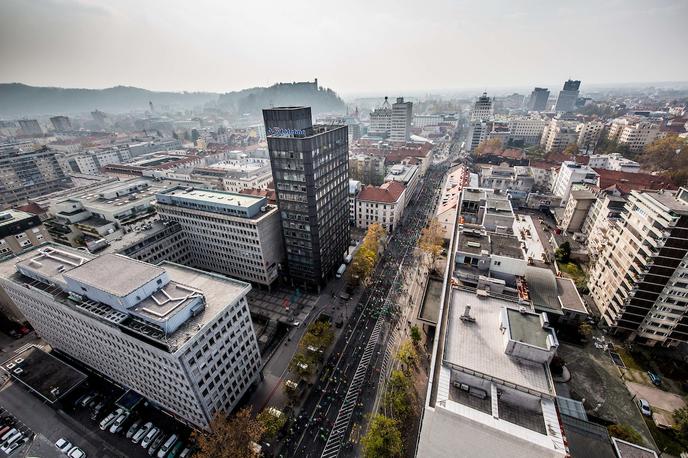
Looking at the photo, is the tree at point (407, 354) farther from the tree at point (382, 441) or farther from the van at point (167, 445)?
the van at point (167, 445)

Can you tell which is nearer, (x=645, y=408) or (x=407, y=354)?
(x=645, y=408)

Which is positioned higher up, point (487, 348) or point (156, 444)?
point (487, 348)

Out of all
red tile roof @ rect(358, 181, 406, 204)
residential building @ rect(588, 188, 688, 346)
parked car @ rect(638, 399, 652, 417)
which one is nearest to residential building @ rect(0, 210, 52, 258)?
red tile roof @ rect(358, 181, 406, 204)

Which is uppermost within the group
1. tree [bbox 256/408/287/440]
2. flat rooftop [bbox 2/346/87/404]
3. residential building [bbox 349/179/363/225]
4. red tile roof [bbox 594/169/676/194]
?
red tile roof [bbox 594/169/676/194]

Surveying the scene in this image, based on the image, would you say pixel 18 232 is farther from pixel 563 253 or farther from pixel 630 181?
pixel 630 181

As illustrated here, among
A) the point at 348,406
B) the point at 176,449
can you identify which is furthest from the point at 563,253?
the point at 176,449

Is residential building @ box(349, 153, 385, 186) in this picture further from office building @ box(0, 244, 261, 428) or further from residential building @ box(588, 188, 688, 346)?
office building @ box(0, 244, 261, 428)

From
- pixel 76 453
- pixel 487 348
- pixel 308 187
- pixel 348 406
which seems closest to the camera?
pixel 487 348
